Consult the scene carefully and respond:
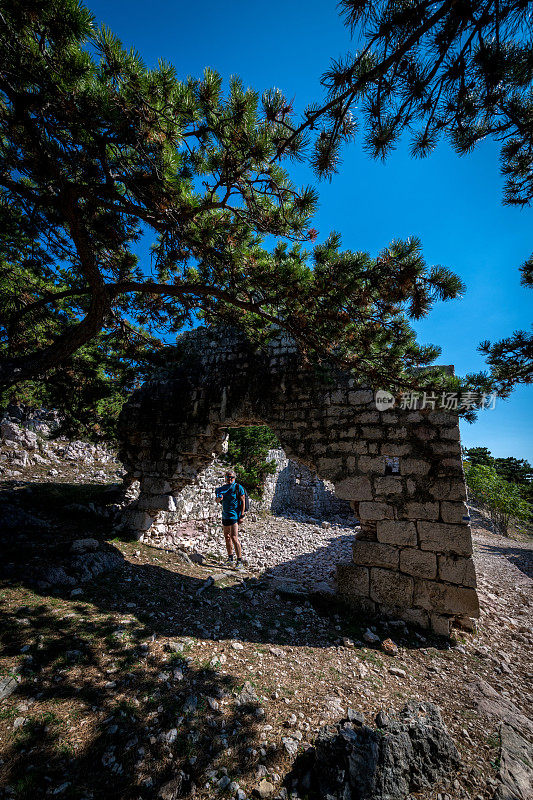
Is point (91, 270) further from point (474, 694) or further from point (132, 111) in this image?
point (474, 694)

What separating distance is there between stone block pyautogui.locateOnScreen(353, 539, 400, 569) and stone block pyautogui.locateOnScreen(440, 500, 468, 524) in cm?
81

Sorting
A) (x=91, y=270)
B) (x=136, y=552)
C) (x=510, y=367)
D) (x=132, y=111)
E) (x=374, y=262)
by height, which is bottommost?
(x=136, y=552)

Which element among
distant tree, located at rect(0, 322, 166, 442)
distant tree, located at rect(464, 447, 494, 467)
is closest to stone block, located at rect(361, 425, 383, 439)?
distant tree, located at rect(0, 322, 166, 442)

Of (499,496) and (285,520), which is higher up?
(499,496)

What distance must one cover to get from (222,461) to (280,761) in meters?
9.97

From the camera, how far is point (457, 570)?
382 centimetres

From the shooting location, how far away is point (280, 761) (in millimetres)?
1947

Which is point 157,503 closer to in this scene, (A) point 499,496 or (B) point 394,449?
(B) point 394,449

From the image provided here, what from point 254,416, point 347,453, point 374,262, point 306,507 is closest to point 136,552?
point 254,416

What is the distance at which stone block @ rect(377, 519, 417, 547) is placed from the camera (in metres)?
4.11

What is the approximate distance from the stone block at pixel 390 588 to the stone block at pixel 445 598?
0.34ft

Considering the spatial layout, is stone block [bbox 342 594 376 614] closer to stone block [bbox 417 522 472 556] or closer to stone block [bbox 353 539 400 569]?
stone block [bbox 353 539 400 569]

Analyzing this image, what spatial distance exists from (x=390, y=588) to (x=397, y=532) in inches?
29.8

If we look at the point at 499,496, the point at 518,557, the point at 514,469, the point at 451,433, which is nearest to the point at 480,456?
the point at 514,469
